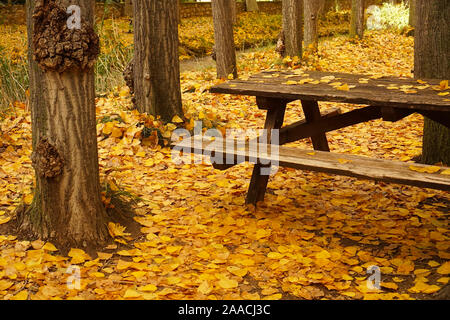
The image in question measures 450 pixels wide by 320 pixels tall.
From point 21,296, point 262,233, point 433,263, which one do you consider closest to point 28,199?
point 21,296

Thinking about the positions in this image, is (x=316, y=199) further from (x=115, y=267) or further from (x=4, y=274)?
(x=4, y=274)

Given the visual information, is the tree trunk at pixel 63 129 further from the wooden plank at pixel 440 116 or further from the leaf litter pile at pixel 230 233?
the wooden plank at pixel 440 116

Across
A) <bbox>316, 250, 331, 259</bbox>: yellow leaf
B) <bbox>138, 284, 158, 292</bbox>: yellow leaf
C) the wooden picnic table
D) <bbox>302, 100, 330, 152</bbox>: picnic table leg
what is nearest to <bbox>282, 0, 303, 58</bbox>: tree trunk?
the wooden picnic table

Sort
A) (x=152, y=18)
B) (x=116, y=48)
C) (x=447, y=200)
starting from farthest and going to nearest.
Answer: (x=116, y=48)
(x=152, y=18)
(x=447, y=200)

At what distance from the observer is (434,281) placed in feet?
9.43

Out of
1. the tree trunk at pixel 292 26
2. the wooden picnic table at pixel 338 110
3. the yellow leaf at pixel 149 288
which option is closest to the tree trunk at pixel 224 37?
the tree trunk at pixel 292 26

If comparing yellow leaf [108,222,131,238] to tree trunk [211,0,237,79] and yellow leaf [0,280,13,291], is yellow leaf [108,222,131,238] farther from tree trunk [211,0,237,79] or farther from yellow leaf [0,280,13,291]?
tree trunk [211,0,237,79]

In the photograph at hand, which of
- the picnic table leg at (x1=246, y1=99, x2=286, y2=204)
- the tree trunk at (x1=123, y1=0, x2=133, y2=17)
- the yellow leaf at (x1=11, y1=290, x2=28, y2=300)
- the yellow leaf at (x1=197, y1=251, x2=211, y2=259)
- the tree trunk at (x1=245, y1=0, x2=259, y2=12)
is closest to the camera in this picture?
the yellow leaf at (x1=11, y1=290, x2=28, y2=300)

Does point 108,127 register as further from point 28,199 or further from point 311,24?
point 311,24

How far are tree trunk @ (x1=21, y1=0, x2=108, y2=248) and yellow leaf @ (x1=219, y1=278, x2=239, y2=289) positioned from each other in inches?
33.5

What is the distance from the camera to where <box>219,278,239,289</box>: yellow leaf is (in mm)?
2822
